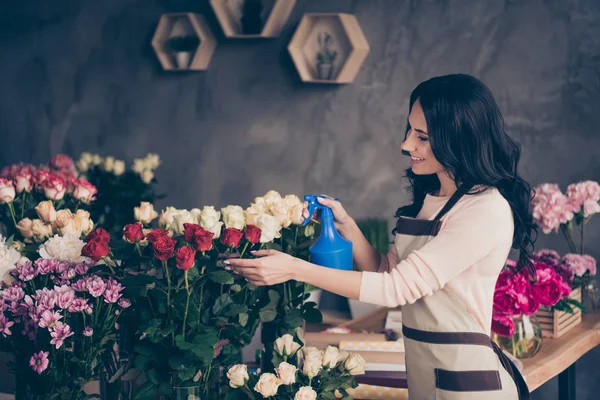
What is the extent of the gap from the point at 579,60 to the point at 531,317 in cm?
137

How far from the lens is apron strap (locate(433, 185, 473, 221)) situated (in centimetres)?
159

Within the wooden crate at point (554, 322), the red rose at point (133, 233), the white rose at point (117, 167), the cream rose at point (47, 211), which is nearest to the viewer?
the red rose at point (133, 233)

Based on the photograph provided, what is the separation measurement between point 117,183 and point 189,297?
1905mm

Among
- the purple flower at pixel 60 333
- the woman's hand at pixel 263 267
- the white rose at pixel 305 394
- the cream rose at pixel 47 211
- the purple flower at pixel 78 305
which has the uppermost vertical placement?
the cream rose at pixel 47 211

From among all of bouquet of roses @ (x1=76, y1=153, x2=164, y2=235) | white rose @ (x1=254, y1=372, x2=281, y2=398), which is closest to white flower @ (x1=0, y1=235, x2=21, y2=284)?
white rose @ (x1=254, y1=372, x2=281, y2=398)

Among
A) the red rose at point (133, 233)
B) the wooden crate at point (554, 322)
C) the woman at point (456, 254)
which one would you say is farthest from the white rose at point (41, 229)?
the wooden crate at point (554, 322)

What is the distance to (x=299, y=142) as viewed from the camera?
3.57 meters

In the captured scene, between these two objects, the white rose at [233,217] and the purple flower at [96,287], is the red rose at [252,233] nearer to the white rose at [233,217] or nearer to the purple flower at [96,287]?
the white rose at [233,217]

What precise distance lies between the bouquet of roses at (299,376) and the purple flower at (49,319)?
0.34 metres

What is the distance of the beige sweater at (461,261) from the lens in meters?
1.51

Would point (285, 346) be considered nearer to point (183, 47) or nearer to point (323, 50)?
point (323, 50)

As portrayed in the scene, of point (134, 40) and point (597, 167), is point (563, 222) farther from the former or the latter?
point (134, 40)

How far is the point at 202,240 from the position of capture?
4.45 ft

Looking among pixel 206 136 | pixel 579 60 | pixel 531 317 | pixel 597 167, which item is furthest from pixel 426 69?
pixel 531 317
